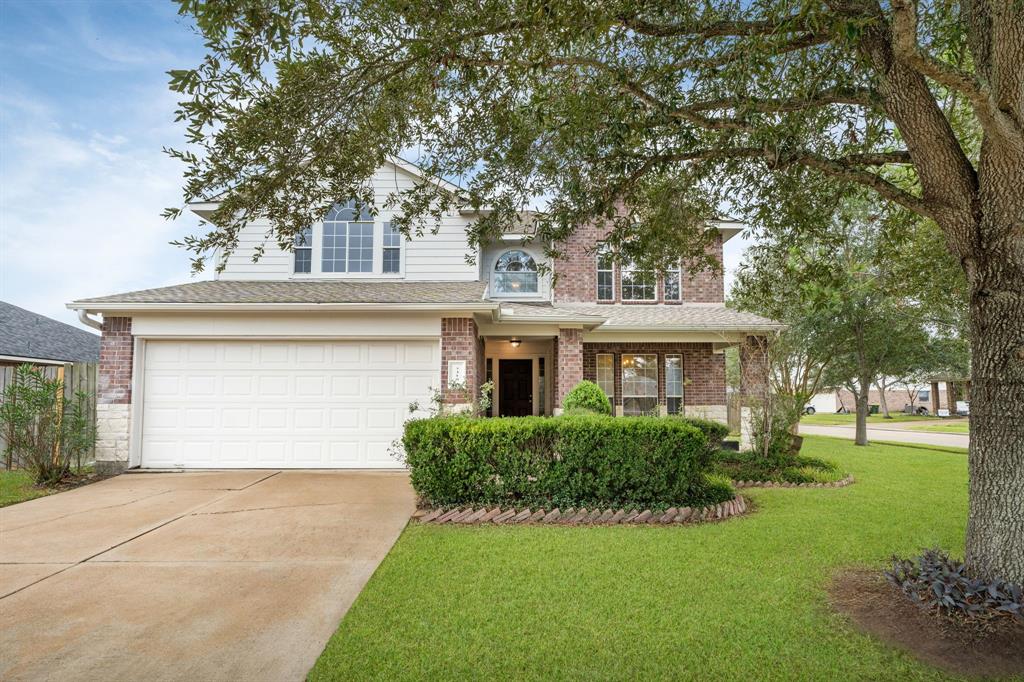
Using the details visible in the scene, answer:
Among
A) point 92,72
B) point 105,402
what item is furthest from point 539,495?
point 92,72

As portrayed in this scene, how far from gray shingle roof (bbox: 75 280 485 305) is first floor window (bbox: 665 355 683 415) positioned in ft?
21.6

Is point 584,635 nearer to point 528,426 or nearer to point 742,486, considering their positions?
point 528,426

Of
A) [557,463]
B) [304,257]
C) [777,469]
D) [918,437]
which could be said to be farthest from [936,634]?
[918,437]

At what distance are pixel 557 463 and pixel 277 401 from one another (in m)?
6.08

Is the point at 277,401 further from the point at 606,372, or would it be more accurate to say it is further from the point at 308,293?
the point at 606,372

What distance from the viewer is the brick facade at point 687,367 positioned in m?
15.3

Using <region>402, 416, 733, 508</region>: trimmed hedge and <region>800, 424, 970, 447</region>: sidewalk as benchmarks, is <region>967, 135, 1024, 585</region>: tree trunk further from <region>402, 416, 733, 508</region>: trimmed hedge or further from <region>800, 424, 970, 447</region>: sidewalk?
<region>800, 424, 970, 447</region>: sidewalk

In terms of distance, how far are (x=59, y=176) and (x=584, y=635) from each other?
14.6 meters

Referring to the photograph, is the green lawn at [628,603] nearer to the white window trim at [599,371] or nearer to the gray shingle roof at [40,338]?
the white window trim at [599,371]

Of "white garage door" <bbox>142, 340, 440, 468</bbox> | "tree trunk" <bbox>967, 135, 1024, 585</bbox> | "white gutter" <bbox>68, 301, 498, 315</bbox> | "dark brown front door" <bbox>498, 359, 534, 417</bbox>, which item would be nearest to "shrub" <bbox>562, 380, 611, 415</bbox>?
"white gutter" <bbox>68, 301, 498, 315</bbox>

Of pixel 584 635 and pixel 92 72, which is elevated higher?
pixel 92 72

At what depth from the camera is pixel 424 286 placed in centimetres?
1191

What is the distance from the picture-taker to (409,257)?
41.9 feet

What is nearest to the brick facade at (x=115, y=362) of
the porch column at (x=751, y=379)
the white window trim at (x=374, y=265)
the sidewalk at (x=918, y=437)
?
the white window trim at (x=374, y=265)
